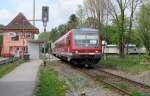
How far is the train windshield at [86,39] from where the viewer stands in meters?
39.6

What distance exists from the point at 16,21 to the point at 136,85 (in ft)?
276

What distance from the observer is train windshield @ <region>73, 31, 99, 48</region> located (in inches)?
1559

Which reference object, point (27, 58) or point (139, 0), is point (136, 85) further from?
point (27, 58)

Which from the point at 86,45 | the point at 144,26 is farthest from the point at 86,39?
the point at 144,26

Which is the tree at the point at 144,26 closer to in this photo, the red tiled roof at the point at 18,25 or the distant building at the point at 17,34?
the distant building at the point at 17,34

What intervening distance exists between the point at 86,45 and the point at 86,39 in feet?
2.03

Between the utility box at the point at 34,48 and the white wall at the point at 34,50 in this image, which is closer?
the utility box at the point at 34,48

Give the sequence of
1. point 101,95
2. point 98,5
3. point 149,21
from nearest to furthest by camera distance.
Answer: point 101,95, point 98,5, point 149,21

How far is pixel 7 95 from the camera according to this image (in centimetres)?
1642

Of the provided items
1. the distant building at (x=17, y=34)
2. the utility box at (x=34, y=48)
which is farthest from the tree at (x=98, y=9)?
the distant building at (x=17, y=34)

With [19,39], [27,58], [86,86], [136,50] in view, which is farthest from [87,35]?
[136,50]

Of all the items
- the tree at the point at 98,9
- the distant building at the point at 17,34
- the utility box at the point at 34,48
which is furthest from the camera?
the distant building at the point at 17,34

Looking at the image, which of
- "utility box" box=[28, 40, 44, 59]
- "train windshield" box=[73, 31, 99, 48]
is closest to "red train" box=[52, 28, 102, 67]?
"train windshield" box=[73, 31, 99, 48]

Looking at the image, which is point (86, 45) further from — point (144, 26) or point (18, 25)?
point (18, 25)
